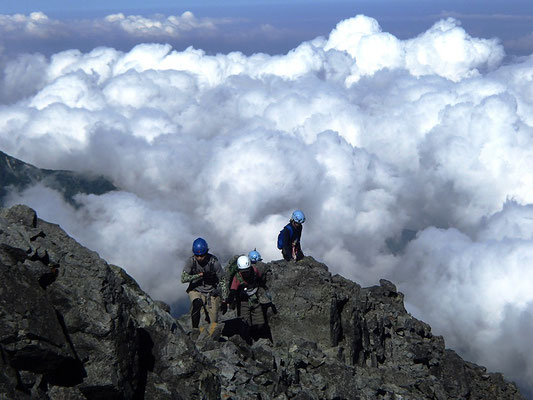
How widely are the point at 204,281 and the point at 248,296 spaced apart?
72.1 inches

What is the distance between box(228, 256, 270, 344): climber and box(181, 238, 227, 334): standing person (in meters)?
0.62

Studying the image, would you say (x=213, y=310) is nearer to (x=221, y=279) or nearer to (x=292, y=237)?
(x=221, y=279)

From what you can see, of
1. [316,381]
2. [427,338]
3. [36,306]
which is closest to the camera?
[36,306]

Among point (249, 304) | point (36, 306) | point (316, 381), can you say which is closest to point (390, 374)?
point (316, 381)

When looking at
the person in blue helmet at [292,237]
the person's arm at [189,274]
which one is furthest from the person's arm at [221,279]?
the person in blue helmet at [292,237]

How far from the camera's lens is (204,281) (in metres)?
20.5

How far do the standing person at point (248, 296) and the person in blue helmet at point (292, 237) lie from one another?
16.6ft

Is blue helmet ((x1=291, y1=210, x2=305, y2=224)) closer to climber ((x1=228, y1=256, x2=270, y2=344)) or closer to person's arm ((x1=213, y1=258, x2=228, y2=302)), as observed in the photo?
climber ((x1=228, y1=256, x2=270, y2=344))

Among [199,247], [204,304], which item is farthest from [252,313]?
[199,247]

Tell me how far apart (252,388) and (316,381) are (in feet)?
11.0

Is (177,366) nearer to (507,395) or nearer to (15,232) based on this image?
(15,232)

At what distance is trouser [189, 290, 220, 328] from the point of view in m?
20.8

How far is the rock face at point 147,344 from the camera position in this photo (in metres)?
11.3

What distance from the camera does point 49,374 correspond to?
37.9 feet
